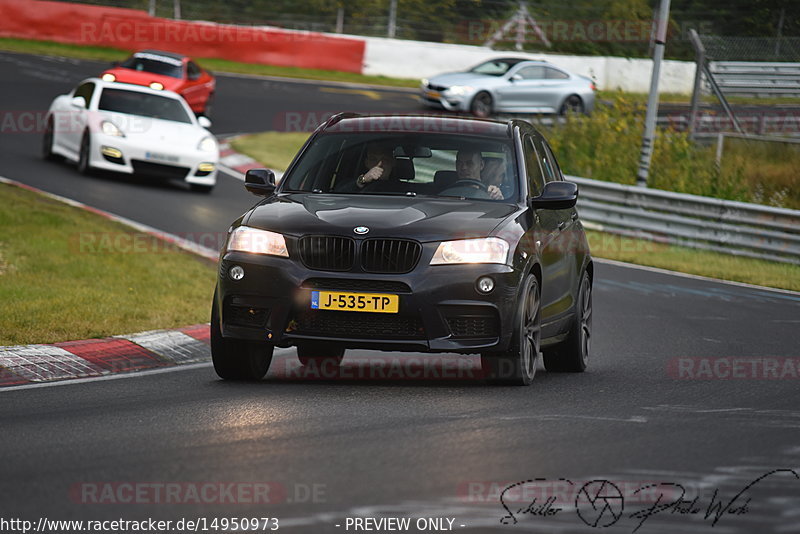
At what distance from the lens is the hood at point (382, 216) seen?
8219 mm

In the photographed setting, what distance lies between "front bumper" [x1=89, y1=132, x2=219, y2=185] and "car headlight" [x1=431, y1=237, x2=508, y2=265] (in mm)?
13887

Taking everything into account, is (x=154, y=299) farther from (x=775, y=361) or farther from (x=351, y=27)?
(x=351, y=27)

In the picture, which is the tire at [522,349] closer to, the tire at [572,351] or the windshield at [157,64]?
the tire at [572,351]

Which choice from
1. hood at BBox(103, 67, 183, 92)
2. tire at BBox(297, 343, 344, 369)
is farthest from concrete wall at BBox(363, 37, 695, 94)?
tire at BBox(297, 343, 344, 369)

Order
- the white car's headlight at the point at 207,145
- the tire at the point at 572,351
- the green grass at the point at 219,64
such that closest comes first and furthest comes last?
the tire at the point at 572,351, the white car's headlight at the point at 207,145, the green grass at the point at 219,64

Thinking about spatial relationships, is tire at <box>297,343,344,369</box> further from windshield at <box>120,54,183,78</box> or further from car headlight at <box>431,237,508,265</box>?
windshield at <box>120,54,183,78</box>

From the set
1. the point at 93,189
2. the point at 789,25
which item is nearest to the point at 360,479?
the point at 93,189

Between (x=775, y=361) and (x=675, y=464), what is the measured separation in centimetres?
493

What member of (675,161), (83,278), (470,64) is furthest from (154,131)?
(470,64)

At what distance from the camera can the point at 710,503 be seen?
569cm

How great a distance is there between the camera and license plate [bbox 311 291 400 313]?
8.03 meters

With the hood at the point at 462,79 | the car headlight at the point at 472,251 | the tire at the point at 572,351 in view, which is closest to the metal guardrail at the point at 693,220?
the hood at the point at 462,79

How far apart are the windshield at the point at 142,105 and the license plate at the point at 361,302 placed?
581 inches

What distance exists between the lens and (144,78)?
93.0ft
